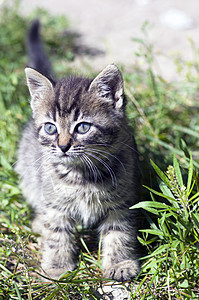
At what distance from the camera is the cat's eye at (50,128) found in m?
2.25

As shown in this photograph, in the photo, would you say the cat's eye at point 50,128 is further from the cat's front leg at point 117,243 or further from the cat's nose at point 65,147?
the cat's front leg at point 117,243

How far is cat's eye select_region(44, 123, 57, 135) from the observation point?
2.25 metres

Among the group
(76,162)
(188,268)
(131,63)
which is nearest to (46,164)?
(76,162)

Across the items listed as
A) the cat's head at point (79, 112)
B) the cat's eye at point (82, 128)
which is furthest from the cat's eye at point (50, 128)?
the cat's eye at point (82, 128)

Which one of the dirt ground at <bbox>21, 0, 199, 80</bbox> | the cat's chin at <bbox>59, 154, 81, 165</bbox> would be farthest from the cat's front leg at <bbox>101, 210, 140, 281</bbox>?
the dirt ground at <bbox>21, 0, 199, 80</bbox>

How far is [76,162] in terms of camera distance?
87.0 inches

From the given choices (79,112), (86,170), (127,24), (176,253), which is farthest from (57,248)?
(127,24)

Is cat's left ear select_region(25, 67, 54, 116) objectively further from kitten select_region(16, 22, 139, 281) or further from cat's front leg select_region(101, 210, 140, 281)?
cat's front leg select_region(101, 210, 140, 281)

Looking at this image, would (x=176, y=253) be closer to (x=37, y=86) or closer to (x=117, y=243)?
(x=117, y=243)

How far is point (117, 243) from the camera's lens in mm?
2449

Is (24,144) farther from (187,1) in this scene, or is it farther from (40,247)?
(187,1)

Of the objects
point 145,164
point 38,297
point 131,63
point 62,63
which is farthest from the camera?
point 62,63

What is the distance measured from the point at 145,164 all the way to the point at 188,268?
3.35 ft

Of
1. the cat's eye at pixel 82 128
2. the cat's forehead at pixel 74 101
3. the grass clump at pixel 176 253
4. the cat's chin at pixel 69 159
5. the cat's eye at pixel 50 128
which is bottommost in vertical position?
the grass clump at pixel 176 253
